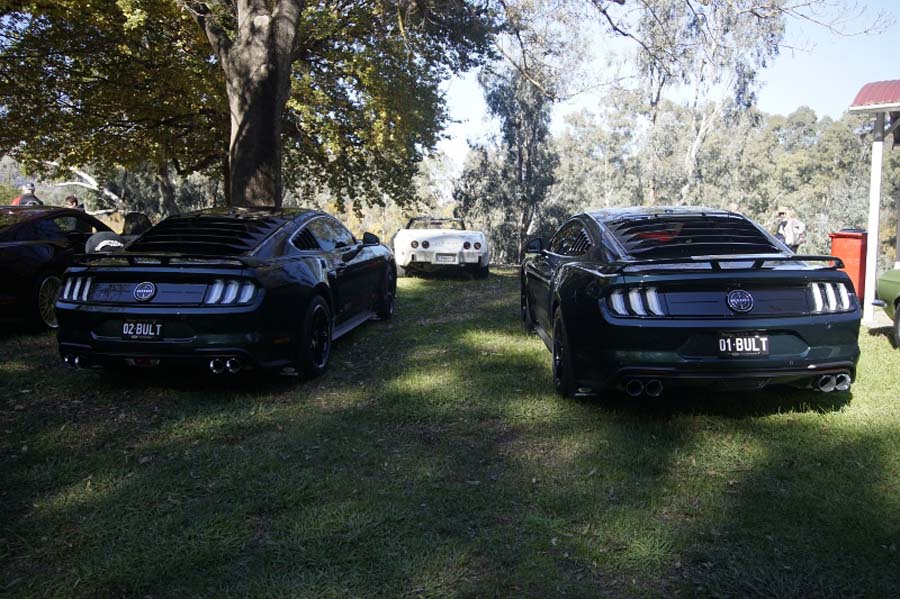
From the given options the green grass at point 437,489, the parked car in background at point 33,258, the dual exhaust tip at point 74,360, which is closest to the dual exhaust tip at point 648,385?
the green grass at point 437,489

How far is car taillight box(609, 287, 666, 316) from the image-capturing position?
168 inches

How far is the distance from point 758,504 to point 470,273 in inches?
440

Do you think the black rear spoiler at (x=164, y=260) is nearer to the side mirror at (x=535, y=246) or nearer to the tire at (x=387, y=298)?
the side mirror at (x=535, y=246)

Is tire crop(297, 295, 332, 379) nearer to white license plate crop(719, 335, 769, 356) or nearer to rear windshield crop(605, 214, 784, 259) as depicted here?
rear windshield crop(605, 214, 784, 259)

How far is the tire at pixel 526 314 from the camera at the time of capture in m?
7.69

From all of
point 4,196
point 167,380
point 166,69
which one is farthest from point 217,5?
point 4,196

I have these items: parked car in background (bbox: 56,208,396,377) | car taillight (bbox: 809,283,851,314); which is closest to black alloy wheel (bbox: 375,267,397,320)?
parked car in background (bbox: 56,208,396,377)

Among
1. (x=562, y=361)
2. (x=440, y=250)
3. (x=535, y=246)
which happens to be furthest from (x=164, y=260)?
(x=440, y=250)

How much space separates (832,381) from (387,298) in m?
5.55

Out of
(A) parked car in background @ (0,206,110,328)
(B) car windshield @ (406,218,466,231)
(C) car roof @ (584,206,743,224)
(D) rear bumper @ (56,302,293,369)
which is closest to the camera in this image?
(D) rear bumper @ (56,302,293,369)

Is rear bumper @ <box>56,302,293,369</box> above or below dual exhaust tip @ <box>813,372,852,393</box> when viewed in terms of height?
above

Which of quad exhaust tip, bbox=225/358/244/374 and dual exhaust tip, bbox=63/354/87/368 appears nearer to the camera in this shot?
quad exhaust tip, bbox=225/358/244/374

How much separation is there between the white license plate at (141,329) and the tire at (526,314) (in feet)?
13.0

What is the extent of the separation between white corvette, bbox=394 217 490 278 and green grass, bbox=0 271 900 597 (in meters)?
7.53
